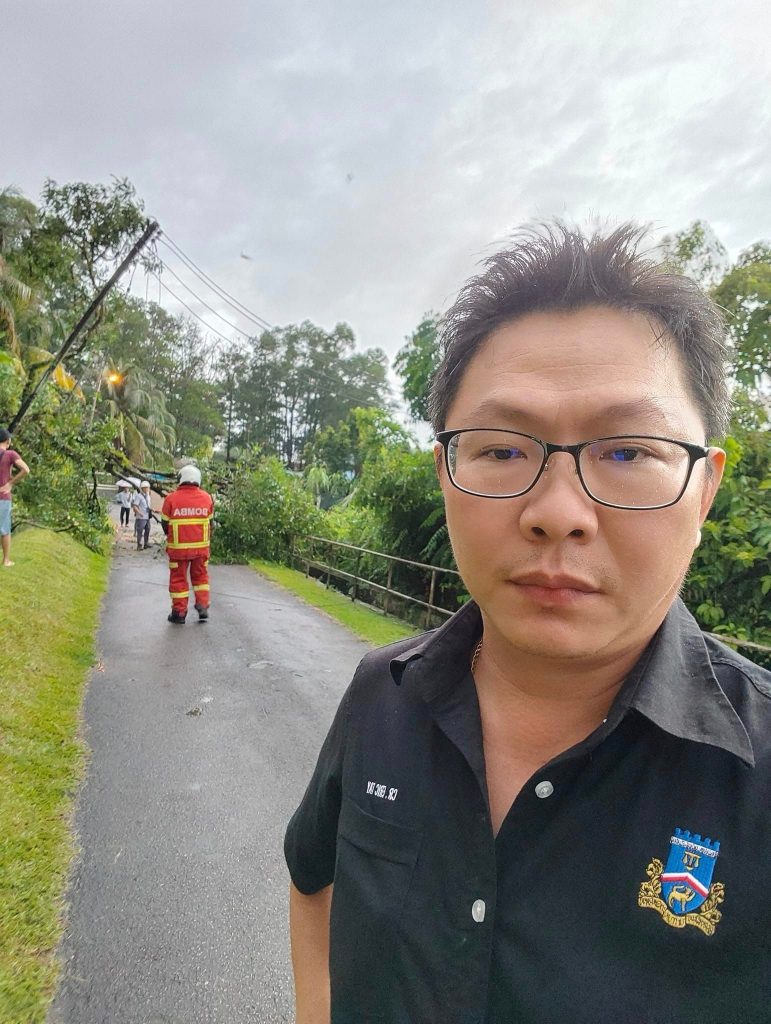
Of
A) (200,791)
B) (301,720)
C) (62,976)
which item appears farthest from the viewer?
(301,720)

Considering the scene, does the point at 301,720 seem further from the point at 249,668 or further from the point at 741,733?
the point at 741,733

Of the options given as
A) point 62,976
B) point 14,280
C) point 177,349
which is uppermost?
point 177,349

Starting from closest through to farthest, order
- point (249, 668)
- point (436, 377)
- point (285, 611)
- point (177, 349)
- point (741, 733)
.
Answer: point (741, 733) → point (436, 377) → point (249, 668) → point (285, 611) → point (177, 349)

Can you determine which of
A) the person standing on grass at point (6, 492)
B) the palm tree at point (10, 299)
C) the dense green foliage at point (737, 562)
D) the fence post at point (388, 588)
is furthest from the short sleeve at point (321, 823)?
the palm tree at point (10, 299)

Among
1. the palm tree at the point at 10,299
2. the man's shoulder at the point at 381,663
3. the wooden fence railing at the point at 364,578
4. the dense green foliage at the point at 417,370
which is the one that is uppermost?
the palm tree at the point at 10,299

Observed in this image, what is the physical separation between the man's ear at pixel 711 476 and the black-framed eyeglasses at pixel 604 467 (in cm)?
4

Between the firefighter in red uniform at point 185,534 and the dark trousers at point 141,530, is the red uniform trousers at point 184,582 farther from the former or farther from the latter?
the dark trousers at point 141,530

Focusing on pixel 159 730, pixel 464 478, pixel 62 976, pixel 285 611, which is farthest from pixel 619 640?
pixel 285 611

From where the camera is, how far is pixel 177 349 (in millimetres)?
39094

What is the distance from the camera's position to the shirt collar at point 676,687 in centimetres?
81

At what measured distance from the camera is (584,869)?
2.67 ft

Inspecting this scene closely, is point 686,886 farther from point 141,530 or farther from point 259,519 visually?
point 141,530

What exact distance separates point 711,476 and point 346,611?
25.9 feet

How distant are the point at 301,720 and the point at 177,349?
130 ft
